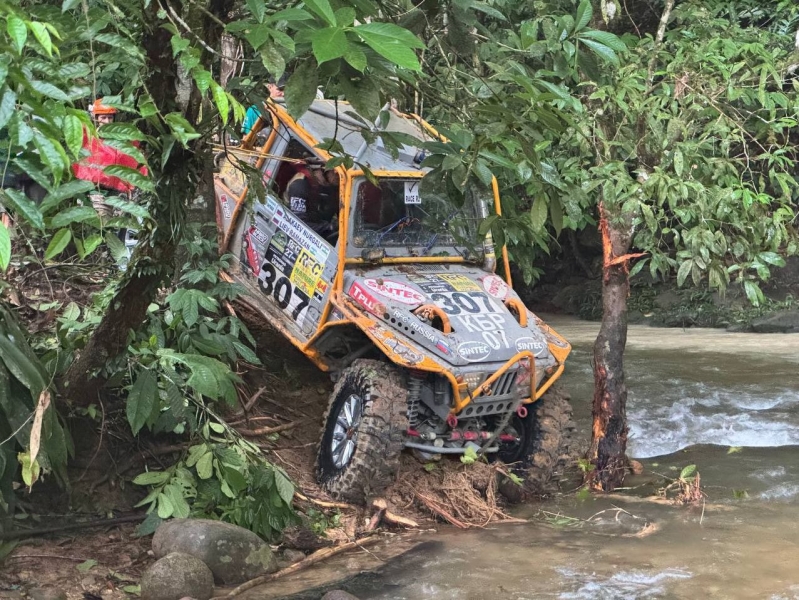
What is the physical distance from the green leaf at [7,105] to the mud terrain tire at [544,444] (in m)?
4.89

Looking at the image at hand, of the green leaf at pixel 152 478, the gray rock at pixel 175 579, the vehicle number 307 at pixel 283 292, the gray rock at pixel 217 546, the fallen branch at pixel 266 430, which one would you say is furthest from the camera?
the vehicle number 307 at pixel 283 292

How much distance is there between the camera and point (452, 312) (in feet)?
19.5

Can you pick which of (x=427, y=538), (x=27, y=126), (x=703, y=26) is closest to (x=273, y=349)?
(x=427, y=538)

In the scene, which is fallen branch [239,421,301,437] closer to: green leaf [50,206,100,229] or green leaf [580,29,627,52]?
green leaf [50,206,100,229]

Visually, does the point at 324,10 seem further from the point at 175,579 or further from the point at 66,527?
the point at 66,527

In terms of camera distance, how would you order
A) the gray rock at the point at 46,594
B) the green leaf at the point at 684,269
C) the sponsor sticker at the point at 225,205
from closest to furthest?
the gray rock at the point at 46,594 → the green leaf at the point at 684,269 → the sponsor sticker at the point at 225,205

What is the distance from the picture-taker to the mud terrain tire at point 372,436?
5602 mm

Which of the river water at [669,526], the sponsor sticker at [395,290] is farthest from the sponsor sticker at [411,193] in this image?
the river water at [669,526]

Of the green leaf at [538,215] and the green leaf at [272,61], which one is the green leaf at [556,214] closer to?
the green leaf at [538,215]

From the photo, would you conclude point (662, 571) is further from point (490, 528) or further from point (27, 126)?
point (27, 126)

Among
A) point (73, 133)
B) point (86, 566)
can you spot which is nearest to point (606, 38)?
point (73, 133)

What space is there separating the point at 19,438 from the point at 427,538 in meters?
2.57

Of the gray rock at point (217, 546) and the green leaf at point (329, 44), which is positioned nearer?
the green leaf at point (329, 44)

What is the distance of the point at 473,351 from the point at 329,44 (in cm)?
386
